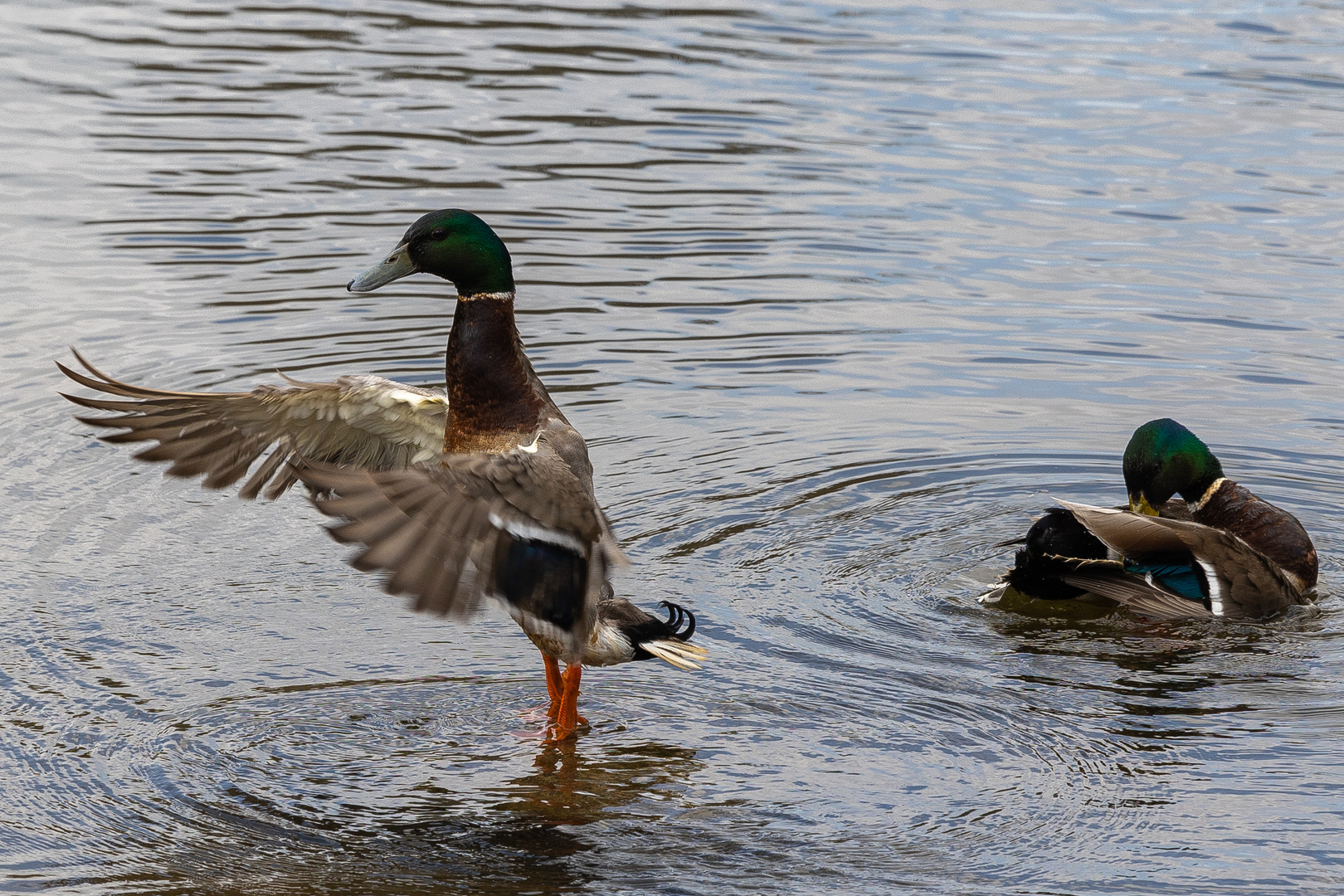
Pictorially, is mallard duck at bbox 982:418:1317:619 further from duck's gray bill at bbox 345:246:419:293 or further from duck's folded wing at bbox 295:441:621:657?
duck's gray bill at bbox 345:246:419:293

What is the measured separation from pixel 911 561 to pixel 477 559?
8.88 feet

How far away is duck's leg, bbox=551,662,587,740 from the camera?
19.2 ft

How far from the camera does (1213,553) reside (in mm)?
6734

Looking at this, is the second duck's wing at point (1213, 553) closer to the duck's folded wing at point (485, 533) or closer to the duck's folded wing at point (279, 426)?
the duck's folded wing at point (485, 533)

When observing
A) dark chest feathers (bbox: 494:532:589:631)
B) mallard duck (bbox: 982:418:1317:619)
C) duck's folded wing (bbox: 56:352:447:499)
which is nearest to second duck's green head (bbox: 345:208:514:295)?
duck's folded wing (bbox: 56:352:447:499)

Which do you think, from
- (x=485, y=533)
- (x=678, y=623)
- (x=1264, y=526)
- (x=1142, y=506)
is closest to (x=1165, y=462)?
(x=1142, y=506)

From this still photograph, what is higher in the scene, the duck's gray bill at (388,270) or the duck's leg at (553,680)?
the duck's gray bill at (388,270)

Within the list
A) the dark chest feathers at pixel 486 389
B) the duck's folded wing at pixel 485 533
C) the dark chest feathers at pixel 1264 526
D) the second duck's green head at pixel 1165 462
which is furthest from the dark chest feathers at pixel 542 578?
the dark chest feathers at pixel 1264 526

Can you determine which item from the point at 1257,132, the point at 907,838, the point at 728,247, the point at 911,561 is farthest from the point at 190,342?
the point at 1257,132

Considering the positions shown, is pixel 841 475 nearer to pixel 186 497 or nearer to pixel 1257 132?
pixel 186 497

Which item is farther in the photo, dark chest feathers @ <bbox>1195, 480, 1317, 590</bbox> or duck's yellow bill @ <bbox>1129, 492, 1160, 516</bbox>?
duck's yellow bill @ <bbox>1129, 492, 1160, 516</bbox>

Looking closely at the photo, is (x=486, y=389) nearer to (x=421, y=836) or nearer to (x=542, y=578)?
(x=542, y=578)

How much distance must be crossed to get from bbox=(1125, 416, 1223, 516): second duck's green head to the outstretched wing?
266 centimetres

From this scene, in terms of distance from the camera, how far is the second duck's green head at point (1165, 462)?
23.3 feet
